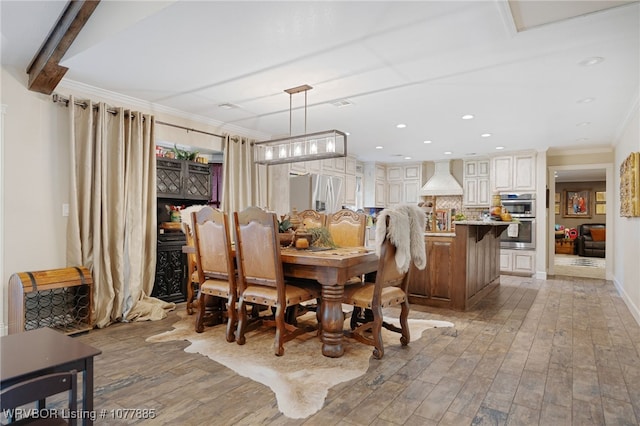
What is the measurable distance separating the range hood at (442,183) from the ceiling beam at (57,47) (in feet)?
22.7

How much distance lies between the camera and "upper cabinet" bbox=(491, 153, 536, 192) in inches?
276

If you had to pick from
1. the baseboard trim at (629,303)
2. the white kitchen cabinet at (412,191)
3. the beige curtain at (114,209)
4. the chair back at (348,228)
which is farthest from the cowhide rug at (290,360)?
the white kitchen cabinet at (412,191)

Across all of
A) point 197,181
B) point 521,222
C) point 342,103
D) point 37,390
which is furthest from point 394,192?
point 37,390

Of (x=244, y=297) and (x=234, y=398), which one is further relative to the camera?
(x=244, y=297)

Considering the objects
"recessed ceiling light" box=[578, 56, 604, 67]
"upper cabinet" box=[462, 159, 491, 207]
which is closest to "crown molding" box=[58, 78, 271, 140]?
"recessed ceiling light" box=[578, 56, 604, 67]

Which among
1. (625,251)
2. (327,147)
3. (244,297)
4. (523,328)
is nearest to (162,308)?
(244,297)

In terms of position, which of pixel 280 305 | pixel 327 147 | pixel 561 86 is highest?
→ pixel 561 86

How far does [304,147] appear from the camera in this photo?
12.9ft

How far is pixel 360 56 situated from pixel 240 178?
9.48 ft

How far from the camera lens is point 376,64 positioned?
3180mm

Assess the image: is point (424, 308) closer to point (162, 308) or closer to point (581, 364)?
point (581, 364)

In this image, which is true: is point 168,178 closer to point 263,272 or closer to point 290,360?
point 263,272

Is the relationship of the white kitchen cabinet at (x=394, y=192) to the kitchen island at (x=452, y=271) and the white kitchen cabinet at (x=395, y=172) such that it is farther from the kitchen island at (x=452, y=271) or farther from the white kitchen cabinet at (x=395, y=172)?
the kitchen island at (x=452, y=271)

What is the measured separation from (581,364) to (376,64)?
2833 millimetres
